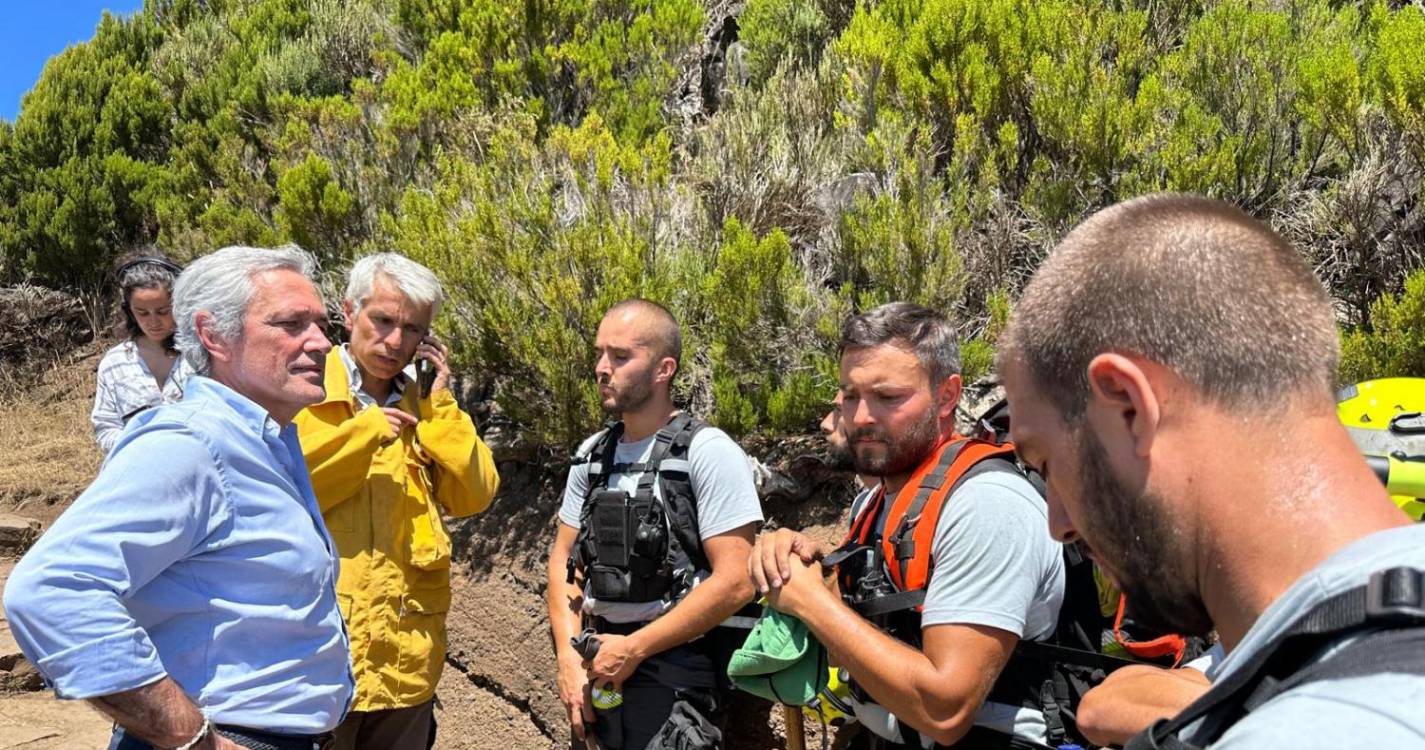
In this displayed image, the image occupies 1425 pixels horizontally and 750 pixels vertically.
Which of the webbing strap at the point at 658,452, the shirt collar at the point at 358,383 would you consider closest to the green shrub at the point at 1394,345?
the webbing strap at the point at 658,452

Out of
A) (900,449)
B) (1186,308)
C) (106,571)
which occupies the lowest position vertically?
(900,449)

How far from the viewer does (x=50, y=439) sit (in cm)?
1042

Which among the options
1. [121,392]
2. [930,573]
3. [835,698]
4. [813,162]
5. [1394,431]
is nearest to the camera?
[1394,431]

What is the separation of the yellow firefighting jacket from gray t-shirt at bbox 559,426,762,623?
55 centimetres

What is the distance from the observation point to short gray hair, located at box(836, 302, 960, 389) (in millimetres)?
2701

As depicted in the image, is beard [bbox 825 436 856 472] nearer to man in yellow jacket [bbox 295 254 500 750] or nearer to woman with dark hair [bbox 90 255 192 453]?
man in yellow jacket [bbox 295 254 500 750]

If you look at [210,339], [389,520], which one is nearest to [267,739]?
[210,339]

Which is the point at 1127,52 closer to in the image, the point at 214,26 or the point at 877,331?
the point at 877,331

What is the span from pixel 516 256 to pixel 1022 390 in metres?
4.49

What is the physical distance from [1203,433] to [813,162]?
539cm

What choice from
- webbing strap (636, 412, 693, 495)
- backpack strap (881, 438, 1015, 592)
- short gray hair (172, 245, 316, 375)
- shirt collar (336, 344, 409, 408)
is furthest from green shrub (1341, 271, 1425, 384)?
short gray hair (172, 245, 316, 375)

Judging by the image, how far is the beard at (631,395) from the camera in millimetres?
3535

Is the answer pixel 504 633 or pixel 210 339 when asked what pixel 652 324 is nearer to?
pixel 210 339

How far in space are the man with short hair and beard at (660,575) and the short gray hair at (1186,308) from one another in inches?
87.6
